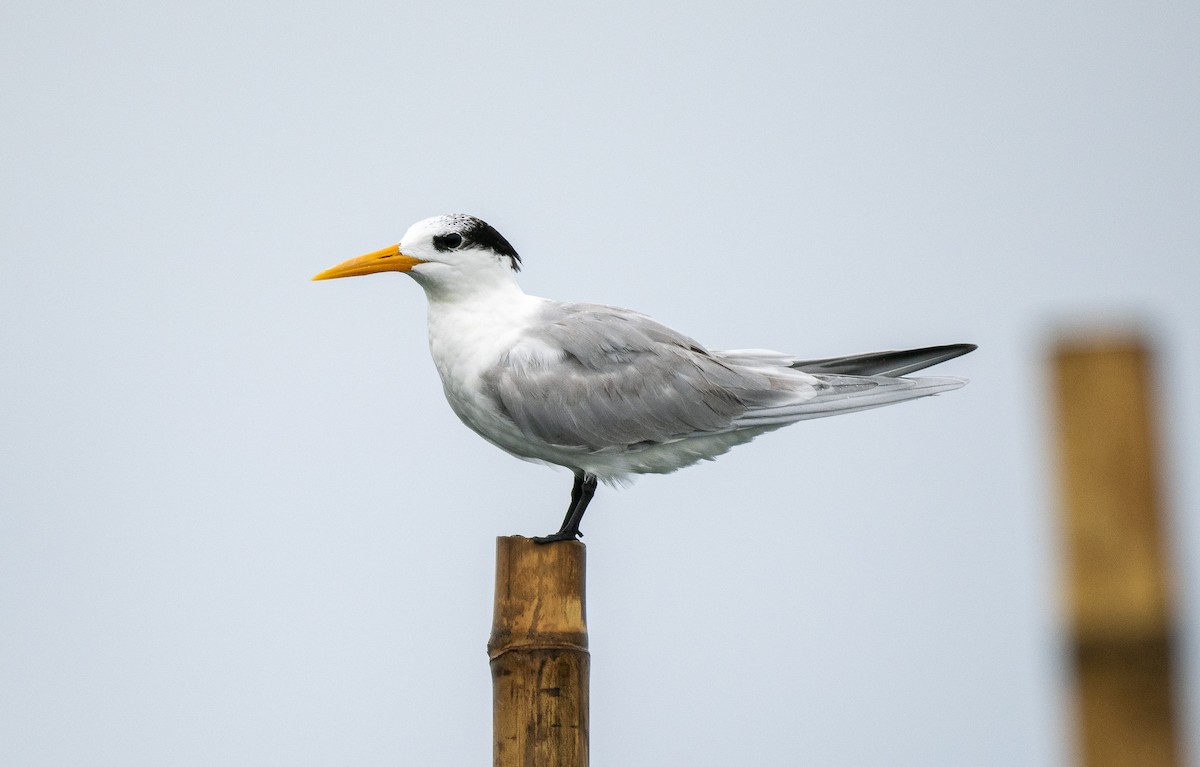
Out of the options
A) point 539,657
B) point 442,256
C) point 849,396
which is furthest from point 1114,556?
point 442,256

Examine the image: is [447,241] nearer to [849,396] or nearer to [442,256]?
[442,256]

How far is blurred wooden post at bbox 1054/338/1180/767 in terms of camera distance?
2.58 metres

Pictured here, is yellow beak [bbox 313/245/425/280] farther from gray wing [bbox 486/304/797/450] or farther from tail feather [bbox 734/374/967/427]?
tail feather [bbox 734/374/967/427]

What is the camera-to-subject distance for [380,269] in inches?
276

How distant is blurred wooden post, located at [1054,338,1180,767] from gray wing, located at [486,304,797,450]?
14.0 feet

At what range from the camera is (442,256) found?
23.1ft

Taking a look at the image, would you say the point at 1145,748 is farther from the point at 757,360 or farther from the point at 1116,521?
the point at 757,360

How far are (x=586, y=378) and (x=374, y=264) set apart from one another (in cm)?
114

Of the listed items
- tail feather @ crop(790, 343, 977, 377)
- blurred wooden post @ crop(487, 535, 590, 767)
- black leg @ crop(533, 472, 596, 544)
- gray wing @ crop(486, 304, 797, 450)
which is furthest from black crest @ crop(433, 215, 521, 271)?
blurred wooden post @ crop(487, 535, 590, 767)

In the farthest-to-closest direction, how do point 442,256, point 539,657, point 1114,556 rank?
point 442,256 → point 539,657 → point 1114,556

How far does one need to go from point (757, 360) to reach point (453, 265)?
157 cm

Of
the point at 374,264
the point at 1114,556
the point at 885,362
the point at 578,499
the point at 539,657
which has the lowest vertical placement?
the point at 539,657

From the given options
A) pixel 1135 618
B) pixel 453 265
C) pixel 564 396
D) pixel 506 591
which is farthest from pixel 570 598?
pixel 1135 618

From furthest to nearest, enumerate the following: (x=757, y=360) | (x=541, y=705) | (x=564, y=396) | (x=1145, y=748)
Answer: (x=757, y=360) < (x=564, y=396) < (x=541, y=705) < (x=1145, y=748)
